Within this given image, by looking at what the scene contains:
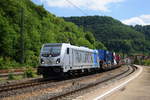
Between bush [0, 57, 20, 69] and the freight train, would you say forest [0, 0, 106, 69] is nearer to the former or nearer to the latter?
bush [0, 57, 20, 69]

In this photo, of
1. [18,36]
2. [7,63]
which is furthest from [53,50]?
[18,36]

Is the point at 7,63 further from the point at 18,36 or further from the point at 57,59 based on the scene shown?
the point at 57,59

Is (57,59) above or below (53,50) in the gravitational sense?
below

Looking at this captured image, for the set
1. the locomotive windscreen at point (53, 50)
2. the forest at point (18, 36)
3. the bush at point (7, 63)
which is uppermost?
the forest at point (18, 36)

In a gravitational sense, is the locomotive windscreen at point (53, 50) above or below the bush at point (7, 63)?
above

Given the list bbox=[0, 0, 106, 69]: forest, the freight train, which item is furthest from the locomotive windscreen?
bbox=[0, 0, 106, 69]: forest

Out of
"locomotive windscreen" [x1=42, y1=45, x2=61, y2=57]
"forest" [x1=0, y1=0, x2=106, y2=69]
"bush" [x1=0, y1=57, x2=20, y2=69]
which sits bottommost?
"bush" [x1=0, y1=57, x2=20, y2=69]

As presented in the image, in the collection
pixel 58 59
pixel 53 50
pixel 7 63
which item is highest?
pixel 53 50

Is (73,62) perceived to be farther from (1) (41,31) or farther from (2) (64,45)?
(1) (41,31)

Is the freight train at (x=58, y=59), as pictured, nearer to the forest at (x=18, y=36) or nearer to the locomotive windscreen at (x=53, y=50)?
the locomotive windscreen at (x=53, y=50)

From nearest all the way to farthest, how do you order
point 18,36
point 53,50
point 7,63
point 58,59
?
point 58,59 → point 53,50 → point 7,63 → point 18,36

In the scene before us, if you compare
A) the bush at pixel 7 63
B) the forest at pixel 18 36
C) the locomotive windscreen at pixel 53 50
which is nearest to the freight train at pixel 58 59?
the locomotive windscreen at pixel 53 50

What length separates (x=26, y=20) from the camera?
5672cm

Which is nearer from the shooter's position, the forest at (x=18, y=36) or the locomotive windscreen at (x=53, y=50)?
the locomotive windscreen at (x=53, y=50)
